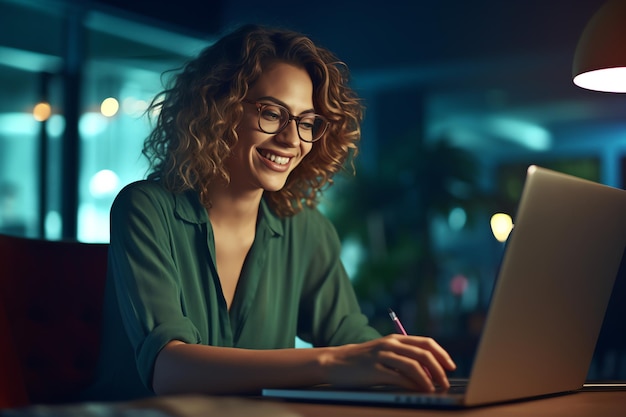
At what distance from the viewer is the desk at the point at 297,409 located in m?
0.42

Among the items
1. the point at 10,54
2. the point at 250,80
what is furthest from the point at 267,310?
the point at 10,54

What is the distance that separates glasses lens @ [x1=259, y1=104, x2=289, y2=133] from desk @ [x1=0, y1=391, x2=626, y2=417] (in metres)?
0.72

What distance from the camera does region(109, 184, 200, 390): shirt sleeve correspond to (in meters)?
1.25

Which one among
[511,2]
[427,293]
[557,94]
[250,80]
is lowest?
[427,293]

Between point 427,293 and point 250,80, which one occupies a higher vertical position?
point 250,80

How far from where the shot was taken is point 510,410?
94 cm

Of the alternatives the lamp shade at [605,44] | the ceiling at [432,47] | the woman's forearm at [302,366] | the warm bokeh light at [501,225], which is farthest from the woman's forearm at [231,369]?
the warm bokeh light at [501,225]

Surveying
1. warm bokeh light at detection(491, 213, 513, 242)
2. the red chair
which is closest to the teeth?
the red chair

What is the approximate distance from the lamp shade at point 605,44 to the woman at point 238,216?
0.53 metres

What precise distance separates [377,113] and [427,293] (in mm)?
1549

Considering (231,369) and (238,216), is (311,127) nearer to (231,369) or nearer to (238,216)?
(238,216)

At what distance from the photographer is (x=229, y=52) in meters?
1.72

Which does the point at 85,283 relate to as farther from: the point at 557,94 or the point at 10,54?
the point at 557,94

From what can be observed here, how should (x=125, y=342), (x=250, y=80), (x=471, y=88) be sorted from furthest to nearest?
(x=471, y=88)
(x=250, y=80)
(x=125, y=342)
